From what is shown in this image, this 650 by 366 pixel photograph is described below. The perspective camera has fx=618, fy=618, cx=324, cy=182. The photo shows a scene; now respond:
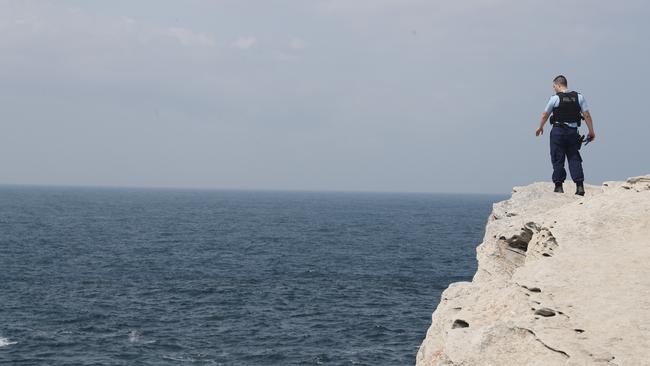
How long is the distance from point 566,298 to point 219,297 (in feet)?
176

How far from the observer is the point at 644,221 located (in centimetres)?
1023

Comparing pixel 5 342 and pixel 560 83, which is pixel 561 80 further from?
pixel 5 342

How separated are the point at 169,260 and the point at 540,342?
80.4 metres

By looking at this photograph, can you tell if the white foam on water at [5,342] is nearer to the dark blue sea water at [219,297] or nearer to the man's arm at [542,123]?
the dark blue sea water at [219,297]

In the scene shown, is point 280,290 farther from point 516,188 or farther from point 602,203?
point 602,203

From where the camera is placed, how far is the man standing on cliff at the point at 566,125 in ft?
49.7

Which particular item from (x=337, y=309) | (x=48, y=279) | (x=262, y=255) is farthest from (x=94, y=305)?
(x=262, y=255)

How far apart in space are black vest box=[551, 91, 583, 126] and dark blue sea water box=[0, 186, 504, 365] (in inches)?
1077

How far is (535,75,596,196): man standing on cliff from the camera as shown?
15.1 metres

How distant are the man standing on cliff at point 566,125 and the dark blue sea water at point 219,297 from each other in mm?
26434

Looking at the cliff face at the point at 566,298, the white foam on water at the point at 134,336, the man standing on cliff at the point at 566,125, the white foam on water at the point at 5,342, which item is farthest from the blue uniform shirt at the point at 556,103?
the white foam on water at the point at 5,342

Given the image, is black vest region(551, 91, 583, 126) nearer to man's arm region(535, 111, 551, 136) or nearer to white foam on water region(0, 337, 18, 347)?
man's arm region(535, 111, 551, 136)

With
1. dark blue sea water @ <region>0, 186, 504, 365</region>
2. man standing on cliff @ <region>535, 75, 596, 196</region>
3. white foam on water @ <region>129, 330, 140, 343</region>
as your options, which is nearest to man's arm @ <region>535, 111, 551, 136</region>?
man standing on cliff @ <region>535, 75, 596, 196</region>

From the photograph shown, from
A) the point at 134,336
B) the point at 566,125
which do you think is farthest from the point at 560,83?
the point at 134,336
